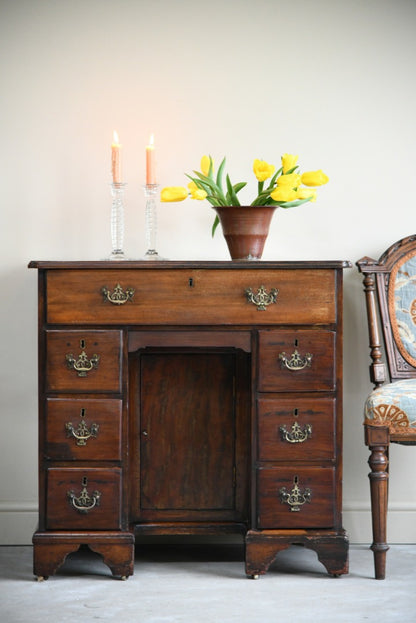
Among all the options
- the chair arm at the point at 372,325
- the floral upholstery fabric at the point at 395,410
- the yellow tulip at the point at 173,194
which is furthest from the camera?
the chair arm at the point at 372,325

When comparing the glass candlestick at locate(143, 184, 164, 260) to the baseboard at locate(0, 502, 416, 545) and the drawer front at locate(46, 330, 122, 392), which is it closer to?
the drawer front at locate(46, 330, 122, 392)

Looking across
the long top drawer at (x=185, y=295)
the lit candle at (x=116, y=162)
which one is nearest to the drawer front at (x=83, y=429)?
the long top drawer at (x=185, y=295)

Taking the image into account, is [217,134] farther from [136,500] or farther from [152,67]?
[136,500]

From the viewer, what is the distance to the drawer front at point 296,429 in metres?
2.50

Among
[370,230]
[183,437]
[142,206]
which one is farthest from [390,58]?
[183,437]

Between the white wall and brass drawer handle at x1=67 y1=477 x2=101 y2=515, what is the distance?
19.8 inches

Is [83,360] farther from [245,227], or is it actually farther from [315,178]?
[315,178]

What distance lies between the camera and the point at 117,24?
289cm

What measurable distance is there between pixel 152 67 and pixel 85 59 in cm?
24

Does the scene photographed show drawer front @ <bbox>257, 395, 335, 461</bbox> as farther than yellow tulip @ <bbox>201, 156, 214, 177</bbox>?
No

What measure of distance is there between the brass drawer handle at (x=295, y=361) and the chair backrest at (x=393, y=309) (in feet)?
1.23

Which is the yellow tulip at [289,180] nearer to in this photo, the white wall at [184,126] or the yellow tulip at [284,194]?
the yellow tulip at [284,194]

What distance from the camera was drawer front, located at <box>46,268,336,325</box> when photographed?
2.46 meters

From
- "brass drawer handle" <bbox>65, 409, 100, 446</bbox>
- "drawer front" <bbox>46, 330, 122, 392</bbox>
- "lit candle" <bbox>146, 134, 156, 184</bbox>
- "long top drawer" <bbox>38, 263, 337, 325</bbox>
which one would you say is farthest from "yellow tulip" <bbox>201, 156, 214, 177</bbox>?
"brass drawer handle" <bbox>65, 409, 100, 446</bbox>
